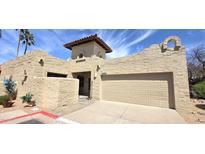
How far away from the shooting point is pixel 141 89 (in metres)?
7.73

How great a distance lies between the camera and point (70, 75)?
1156 cm

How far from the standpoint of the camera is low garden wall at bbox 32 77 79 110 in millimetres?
6781

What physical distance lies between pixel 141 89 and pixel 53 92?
652 cm

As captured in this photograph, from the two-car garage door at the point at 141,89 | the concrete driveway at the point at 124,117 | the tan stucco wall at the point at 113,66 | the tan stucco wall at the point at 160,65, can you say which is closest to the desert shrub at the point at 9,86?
the tan stucco wall at the point at 113,66

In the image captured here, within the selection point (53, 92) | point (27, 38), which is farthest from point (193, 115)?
point (27, 38)

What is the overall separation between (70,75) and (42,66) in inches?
126

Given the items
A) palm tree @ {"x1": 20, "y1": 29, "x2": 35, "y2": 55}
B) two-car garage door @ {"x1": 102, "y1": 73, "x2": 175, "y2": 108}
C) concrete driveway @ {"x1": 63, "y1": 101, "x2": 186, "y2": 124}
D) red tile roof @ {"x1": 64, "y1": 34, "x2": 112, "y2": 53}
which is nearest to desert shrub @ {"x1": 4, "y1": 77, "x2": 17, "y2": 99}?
concrete driveway @ {"x1": 63, "y1": 101, "x2": 186, "y2": 124}

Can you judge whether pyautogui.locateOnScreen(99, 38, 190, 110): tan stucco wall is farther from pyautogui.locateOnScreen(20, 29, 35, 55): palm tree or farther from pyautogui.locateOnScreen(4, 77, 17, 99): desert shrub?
pyautogui.locateOnScreen(20, 29, 35, 55): palm tree

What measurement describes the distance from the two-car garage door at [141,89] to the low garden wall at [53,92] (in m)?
3.45

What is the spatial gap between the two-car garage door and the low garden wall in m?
3.45

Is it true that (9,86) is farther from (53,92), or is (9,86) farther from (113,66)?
(113,66)
